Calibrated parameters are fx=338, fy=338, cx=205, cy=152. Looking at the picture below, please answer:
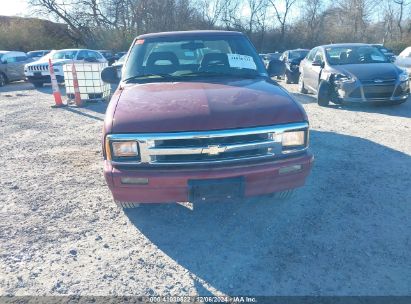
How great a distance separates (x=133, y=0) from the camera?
3597cm

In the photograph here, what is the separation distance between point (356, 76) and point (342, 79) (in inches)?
14.0

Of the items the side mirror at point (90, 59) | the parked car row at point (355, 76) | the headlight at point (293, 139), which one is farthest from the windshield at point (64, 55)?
the headlight at point (293, 139)

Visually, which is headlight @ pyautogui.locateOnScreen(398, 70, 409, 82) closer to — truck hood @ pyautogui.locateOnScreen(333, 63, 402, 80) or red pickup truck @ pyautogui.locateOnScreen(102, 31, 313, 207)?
truck hood @ pyautogui.locateOnScreen(333, 63, 402, 80)

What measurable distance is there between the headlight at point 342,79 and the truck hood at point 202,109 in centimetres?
542

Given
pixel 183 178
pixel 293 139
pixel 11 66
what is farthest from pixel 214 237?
pixel 11 66

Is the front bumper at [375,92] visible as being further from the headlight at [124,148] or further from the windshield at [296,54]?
the windshield at [296,54]

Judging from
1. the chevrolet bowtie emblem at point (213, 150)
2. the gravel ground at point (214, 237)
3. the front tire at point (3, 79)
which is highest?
the chevrolet bowtie emblem at point (213, 150)

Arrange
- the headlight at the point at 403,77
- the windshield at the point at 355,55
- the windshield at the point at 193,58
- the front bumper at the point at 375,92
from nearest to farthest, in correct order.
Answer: the windshield at the point at 193,58
the front bumper at the point at 375,92
the headlight at the point at 403,77
the windshield at the point at 355,55

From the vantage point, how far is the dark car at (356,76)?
7.96 meters

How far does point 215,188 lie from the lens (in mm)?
2812

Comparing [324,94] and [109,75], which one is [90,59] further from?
[109,75]

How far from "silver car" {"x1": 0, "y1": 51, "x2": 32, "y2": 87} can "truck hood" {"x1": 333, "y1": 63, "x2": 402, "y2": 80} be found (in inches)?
603

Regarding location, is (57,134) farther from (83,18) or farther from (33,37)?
(83,18)

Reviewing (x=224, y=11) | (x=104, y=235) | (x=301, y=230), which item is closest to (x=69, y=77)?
(x=104, y=235)
